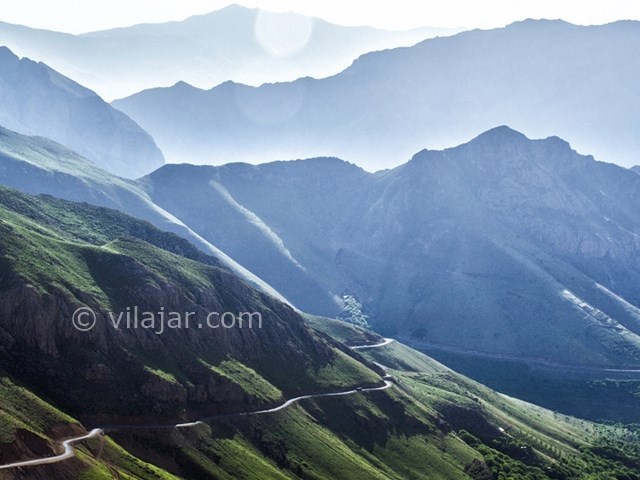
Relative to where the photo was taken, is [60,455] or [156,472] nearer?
[60,455]

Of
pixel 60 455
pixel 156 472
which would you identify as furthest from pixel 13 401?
pixel 156 472

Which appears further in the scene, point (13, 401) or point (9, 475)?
point (13, 401)

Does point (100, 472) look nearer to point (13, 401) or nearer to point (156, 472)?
point (156, 472)

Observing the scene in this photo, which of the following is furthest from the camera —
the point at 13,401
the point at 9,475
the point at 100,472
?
the point at 13,401

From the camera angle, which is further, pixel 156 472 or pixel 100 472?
pixel 156 472

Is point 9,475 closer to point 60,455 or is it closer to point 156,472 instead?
point 60,455

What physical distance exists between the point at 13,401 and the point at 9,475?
37.3 meters

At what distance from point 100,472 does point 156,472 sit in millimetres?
20479

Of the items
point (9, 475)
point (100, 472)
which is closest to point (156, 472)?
point (100, 472)

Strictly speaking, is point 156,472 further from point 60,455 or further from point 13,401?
point 13,401

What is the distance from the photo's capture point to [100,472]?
18275 cm

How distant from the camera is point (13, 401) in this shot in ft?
654

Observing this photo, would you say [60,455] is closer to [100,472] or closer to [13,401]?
[100,472]

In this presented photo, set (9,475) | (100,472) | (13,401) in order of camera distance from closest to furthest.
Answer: (9,475)
(100,472)
(13,401)
